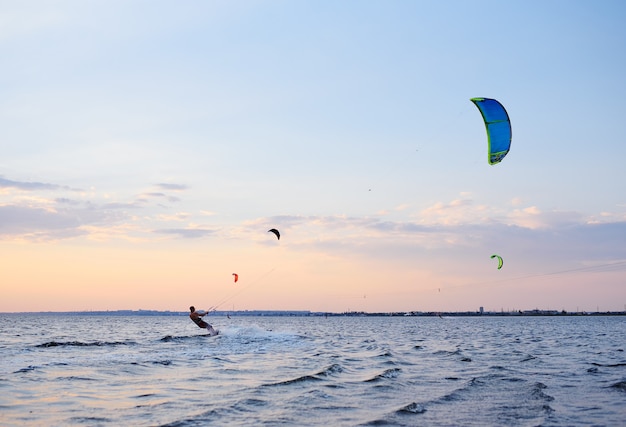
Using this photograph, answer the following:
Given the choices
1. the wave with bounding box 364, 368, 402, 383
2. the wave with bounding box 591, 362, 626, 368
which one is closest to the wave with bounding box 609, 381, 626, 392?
the wave with bounding box 591, 362, 626, 368

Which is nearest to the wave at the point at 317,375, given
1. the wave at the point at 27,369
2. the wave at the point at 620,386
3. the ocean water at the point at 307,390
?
the ocean water at the point at 307,390

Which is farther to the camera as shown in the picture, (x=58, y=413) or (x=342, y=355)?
(x=342, y=355)

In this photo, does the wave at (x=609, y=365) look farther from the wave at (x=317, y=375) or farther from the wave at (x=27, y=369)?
the wave at (x=27, y=369)

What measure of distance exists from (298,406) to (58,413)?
14.3 ft

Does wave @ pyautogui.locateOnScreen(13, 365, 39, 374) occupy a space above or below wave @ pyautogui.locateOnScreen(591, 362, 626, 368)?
below

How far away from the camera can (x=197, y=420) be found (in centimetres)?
1005

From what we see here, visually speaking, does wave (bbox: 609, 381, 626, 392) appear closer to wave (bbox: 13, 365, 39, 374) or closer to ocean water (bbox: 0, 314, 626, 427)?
ocean water (bbox: 0, 314, 626, 427)

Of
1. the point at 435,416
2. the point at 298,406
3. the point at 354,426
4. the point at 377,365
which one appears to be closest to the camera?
the point at 354,426

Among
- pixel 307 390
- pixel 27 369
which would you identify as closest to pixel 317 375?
pixel 307 390

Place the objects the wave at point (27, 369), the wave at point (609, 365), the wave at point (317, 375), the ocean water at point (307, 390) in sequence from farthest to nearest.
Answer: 1. the wave at point (609, 365)
2. the wave at point (27, 369)
3. the wave at point (317, 375)
4. the ocean water at point (307, 390)

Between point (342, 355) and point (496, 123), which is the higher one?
point (496, 123)

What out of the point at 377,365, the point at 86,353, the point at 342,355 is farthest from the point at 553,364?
the point at 86,353

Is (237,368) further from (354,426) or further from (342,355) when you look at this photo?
(354,426)

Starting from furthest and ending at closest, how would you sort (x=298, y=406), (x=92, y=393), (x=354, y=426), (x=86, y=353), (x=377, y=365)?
(x=86, y=353), (x=377, y=365), (x=92, y=393), (x=298, y=406), (x=354, y=426)
